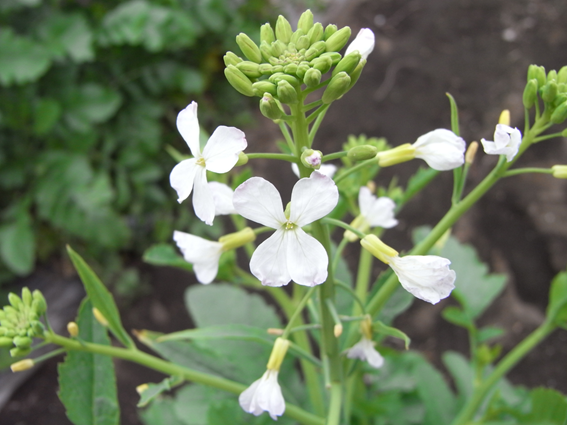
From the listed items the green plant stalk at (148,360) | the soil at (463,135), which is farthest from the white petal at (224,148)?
the soil at (463,135)

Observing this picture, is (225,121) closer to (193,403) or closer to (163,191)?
(163,191)

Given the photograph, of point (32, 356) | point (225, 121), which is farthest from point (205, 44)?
point (32, 356)

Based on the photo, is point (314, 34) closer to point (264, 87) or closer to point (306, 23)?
point (306, 23)

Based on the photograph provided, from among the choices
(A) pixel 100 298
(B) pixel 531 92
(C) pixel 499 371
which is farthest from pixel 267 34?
(C) pixel 499 371

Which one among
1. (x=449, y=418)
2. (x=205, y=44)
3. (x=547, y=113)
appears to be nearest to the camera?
(x=547, y=113)

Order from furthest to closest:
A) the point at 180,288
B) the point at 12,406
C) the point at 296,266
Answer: the point at 180,288, the point at 12,406, the point at 296,266

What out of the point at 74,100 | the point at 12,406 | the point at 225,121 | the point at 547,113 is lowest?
the point at 12,406
